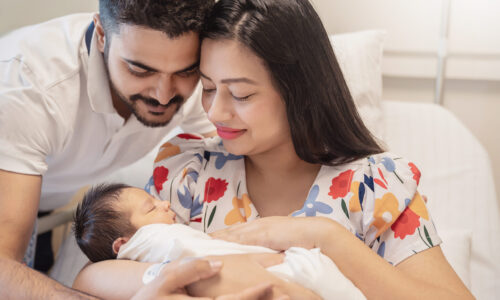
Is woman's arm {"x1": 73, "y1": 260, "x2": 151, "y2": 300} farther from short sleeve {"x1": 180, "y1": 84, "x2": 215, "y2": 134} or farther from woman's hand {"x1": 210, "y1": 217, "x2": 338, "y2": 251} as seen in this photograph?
short sleeve {"x1": 180, "y1": 84, "x2": 215, "y2": 134}

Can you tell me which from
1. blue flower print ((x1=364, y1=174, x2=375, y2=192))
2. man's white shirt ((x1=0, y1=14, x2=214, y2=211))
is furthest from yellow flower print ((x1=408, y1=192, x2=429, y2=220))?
man's white shirt ((x1=0, y1=14, x2=214, y2=211))

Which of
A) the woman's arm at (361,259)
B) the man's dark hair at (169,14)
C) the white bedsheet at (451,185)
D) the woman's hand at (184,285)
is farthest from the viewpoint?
the white bedsheet at (451,185)

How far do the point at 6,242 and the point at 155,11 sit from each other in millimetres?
746

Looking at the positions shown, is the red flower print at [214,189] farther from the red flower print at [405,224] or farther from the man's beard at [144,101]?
the red flower print at [405,224]

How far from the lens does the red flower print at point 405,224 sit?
1.25 m

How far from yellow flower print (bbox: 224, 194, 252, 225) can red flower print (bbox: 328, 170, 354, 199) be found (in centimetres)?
23

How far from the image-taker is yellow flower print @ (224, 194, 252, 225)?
1378mm

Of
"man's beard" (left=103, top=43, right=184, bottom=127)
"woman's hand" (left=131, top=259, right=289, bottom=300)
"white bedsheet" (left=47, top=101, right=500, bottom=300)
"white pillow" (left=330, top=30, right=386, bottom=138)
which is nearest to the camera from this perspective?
"woman's hand" (left=131, top=259, right=289, bottom=300)

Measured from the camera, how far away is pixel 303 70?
1.31 metres

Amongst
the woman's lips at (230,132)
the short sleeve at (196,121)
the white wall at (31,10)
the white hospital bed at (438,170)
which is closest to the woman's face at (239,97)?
the woman's lips at (230,132)

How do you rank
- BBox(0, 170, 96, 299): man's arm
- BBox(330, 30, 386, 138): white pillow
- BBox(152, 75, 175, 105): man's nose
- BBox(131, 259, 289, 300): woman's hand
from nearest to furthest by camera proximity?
BBox(131, 259, 289, 300): woman's hand < BBox(0, 170, 96, 299): man's arm < BBox(152, 75, 175, 105): man's nose < BBox(330, 30, 386, 138): white pillow

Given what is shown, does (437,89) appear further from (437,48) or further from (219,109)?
(219,109)

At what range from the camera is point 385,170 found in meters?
1.36

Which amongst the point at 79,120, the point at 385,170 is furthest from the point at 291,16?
the point at 79,120
